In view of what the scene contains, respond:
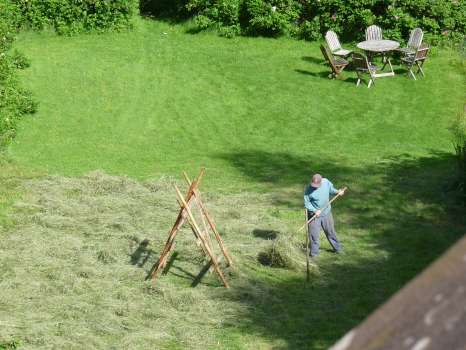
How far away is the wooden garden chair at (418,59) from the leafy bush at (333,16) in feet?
5.64

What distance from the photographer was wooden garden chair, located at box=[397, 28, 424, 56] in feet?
82.5

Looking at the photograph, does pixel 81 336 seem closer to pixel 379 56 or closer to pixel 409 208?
pixel 409 208

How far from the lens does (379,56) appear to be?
26.8 metres

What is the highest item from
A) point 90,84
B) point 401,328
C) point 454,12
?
point 401,328

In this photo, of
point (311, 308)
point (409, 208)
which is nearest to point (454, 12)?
point (409, 208)

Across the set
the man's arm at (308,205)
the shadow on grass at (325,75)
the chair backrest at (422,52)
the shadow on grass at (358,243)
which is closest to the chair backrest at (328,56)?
the shadow on grass at (325,75)

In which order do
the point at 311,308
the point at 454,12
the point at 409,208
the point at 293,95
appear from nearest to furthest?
the point at 311,308, the point at 409,208, the point at 293,95, the point at 454,12

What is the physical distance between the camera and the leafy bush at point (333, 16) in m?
26.8

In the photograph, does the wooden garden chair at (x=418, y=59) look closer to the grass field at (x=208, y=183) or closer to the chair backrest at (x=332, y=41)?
the grass field at (x=208, y=183)

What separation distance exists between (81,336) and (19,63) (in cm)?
1637

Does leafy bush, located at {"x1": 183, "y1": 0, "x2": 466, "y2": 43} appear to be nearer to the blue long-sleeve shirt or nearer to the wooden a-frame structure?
the blue long-sleeve shirt

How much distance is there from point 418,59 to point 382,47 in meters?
1.19

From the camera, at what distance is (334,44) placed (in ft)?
86.9

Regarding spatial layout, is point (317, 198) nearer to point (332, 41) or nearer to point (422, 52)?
point (422, 52)
